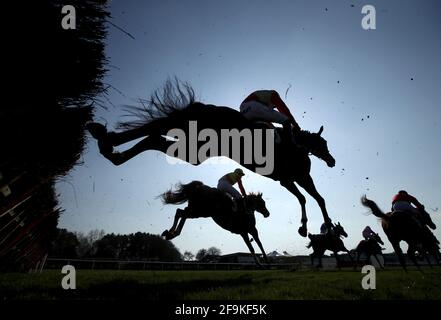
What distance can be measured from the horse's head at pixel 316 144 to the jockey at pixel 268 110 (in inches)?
6.5

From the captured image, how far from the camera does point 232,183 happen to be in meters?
11.3

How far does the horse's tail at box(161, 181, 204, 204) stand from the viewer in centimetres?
997

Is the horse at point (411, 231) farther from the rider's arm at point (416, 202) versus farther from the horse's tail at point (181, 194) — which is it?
the horse's tail at point (181, 194)

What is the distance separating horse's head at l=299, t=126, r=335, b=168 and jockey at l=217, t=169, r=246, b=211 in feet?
17.8

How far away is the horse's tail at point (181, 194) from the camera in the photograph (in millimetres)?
9969

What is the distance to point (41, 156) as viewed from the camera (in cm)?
383

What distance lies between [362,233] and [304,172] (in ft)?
58.2

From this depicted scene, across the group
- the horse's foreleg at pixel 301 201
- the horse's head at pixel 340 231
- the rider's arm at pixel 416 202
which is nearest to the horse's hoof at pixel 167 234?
the horse's foreleg at pixel 301 201

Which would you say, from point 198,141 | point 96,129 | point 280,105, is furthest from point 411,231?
point 96,129

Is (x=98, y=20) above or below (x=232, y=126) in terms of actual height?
above

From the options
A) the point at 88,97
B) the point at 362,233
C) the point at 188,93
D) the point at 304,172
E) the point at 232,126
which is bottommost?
the point at 362,233
